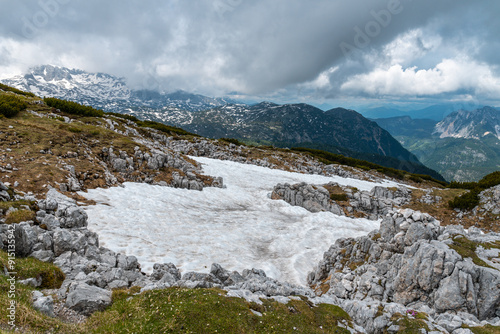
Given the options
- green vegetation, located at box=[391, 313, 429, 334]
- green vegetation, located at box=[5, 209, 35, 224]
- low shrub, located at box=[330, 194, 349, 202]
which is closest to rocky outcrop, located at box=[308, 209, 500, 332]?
green vegetation, located at box=[391, 313, 429, 334]

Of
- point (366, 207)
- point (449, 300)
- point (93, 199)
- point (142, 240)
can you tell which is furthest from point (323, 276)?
point (366, 207)

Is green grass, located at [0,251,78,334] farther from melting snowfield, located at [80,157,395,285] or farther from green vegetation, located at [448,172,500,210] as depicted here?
green vegetation, located at [448,172,500,210]

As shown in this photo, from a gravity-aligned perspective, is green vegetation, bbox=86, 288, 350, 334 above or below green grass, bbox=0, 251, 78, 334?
below

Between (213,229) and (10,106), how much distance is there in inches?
1717

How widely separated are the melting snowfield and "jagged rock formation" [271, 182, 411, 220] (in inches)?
105

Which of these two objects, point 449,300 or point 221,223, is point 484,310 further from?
point 221,223

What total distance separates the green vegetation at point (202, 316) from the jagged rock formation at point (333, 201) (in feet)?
105

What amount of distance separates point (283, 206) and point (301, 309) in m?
30.1

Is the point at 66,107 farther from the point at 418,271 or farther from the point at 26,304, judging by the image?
the point at 418,271

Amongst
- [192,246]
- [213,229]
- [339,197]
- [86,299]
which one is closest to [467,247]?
[192,246]

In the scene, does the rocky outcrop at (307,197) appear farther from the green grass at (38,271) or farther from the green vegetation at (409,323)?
the green grass at (38,271)

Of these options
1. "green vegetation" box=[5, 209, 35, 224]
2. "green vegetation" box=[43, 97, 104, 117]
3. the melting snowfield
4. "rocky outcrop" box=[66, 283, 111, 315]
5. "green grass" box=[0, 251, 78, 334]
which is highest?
"green vegetation" box=[43, 97, 104, 117]

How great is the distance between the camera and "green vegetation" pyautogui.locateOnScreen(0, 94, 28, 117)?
3981 centimetres

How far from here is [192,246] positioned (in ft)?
77.8
